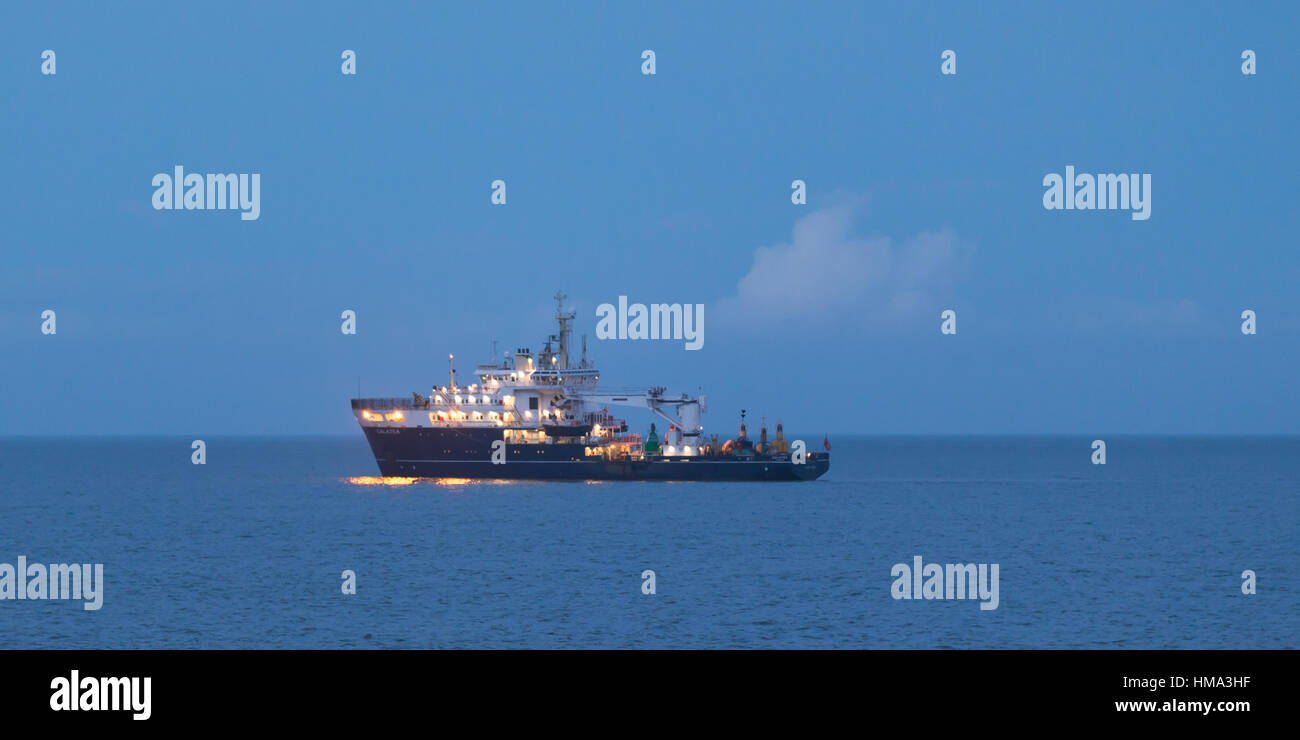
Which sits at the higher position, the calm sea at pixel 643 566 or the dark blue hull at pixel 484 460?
the dark blue hull at pixel 484 460

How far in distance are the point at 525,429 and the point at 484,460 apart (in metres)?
3.85

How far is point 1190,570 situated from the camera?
181 ft

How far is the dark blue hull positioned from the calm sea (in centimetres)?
183

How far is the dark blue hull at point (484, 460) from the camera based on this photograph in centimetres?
9269

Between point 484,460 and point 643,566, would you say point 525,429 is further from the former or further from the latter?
point 643,566

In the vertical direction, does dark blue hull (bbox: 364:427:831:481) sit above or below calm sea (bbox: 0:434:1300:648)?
above

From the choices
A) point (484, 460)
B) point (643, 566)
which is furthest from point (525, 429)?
point (643, 566)

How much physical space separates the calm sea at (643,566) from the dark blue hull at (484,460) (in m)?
1.83

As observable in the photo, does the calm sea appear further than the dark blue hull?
No

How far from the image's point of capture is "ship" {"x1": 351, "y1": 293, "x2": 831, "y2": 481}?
9275 centimetres

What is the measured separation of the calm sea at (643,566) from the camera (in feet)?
126

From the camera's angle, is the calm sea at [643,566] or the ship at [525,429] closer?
the calm sea at [643,566]

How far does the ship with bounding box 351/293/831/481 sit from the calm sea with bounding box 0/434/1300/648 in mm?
2180
